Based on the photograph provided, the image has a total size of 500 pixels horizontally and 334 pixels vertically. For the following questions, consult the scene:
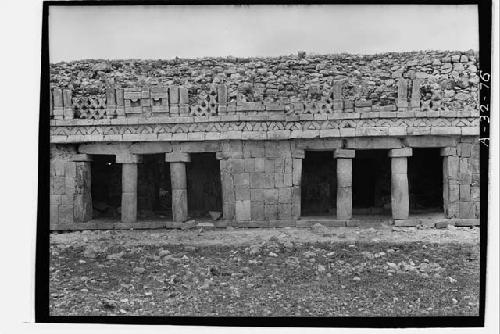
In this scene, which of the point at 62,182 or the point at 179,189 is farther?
the point at 179,189

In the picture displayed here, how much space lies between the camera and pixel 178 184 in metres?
8.34

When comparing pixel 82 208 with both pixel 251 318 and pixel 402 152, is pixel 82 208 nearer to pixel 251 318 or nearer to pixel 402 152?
pixel 251 318

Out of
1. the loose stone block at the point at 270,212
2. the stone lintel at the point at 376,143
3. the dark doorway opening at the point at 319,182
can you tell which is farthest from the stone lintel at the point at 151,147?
the stone lintel at the point at 376,143

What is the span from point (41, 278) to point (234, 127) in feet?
12.0

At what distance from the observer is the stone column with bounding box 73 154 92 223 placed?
8164 mm

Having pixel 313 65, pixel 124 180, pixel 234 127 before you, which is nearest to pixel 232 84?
pixel 234 127

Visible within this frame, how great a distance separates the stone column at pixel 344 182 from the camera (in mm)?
8250

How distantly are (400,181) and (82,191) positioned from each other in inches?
206

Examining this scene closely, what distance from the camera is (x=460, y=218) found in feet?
26.4

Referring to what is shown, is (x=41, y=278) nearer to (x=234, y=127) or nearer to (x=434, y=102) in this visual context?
(x=234, y=127)

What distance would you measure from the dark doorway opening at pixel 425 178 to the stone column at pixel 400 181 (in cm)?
114

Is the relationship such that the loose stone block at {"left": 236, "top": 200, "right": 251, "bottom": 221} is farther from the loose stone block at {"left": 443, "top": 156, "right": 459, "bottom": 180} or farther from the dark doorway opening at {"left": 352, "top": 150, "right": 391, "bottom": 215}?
the loose stone block at {"left": 443, "top": 156, "right": 459, "bottom": 180}

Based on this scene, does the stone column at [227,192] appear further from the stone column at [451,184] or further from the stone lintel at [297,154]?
the stone column at [451,184]

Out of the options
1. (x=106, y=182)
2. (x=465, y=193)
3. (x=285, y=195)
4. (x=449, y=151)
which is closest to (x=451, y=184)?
(x=465, y=193)
